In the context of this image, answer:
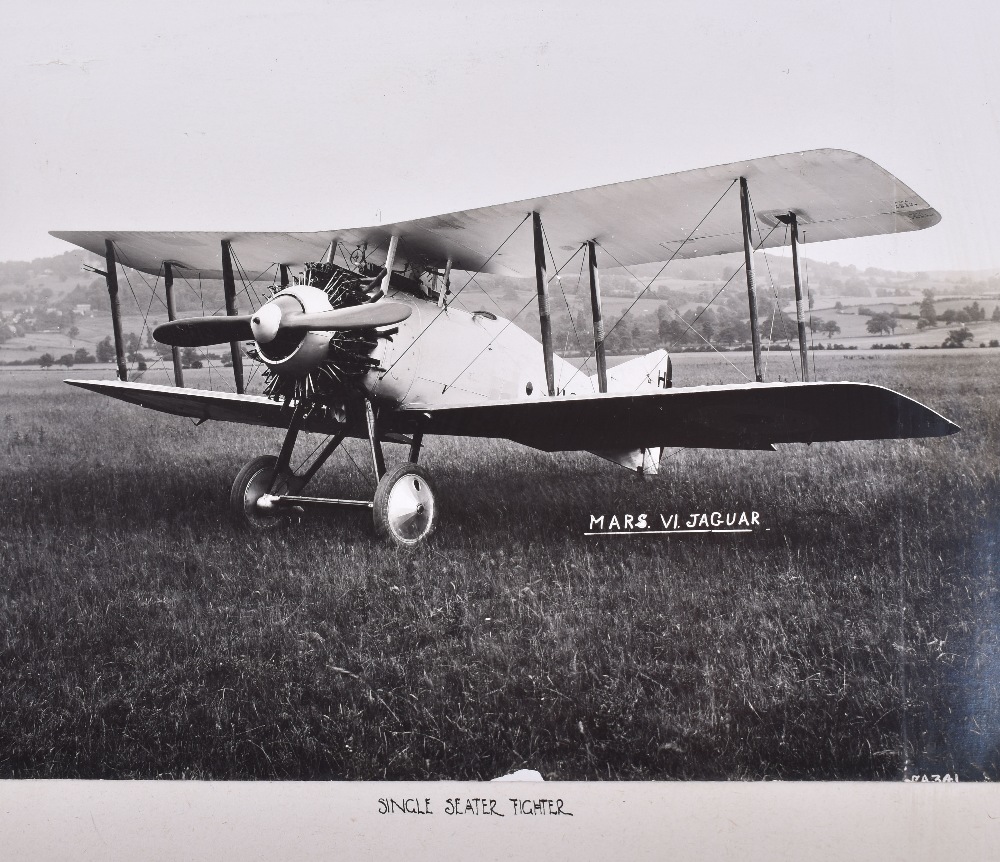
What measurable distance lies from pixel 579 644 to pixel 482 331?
7.55 ft

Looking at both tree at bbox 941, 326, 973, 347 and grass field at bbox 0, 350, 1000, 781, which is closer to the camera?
grass field at bbox 0, 350, 1000, 781

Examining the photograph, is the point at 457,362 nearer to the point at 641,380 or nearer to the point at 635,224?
the point at 635,224

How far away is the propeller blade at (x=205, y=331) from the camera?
329 centimetres

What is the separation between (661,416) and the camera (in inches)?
124

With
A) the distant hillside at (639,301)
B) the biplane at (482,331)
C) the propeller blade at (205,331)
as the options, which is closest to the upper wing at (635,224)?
the biplane at (482,331)

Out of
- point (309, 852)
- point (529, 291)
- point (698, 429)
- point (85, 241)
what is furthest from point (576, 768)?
point (85, 241)

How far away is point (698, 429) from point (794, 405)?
569mm

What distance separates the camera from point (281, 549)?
317 cm

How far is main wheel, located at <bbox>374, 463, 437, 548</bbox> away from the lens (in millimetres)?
3223

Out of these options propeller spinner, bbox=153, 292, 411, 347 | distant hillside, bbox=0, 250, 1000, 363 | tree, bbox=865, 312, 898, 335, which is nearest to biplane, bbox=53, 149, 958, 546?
propeller spinner, bbox=153, 292, 411, 347

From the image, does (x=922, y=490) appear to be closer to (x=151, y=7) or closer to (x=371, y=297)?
(x=371, y=297)

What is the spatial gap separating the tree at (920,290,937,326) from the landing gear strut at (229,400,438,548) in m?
2.39

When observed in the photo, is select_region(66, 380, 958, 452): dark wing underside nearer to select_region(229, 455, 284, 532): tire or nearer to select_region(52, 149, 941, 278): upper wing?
select_region(229, 455, 284, 532): tire

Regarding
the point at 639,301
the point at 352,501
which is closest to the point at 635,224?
the point at 639,301
